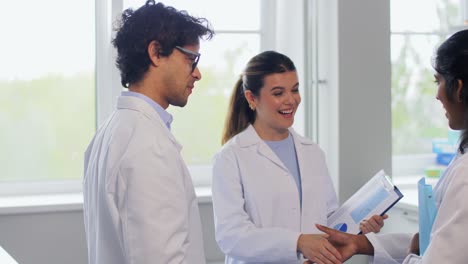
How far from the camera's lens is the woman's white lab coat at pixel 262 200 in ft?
7.29

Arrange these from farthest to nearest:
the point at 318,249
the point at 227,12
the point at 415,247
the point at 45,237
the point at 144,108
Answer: the point at 227,12 → the point at 45,237 → the point at 318,249 → the point at 415,247 → the point at 144,108

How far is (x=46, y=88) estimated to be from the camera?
3.35m

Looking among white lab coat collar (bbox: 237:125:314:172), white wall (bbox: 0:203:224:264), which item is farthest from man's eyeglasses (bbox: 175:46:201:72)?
white wall (bbox: 0:203:224:264)

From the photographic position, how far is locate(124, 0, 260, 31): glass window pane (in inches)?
140

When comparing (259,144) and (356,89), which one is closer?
(259,144)

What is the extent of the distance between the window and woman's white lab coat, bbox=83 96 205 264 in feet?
8.64

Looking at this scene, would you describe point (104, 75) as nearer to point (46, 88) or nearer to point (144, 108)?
point (46, 88)

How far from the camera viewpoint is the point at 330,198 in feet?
8.11

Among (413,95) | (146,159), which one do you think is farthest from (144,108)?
(413,95)

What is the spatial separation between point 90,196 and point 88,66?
1867 mm

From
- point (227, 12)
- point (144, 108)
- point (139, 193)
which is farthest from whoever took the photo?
point (227, 12)

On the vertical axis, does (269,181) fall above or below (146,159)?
below

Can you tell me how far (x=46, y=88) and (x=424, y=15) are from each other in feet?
7.48

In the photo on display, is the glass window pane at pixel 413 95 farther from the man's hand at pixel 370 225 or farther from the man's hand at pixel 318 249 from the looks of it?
the man's hand at pixel 318 249
